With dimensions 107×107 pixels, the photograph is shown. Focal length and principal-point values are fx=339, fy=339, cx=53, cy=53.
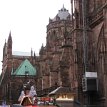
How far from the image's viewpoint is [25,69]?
72250 millimetres

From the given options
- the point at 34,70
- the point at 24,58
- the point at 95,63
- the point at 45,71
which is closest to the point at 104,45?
the point at 95,63

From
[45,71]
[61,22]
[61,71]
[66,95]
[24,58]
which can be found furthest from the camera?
[24,58]

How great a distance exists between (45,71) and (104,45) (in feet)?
91.4

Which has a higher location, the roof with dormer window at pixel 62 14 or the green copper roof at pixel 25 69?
the roof with dormer window at pixel 62 14

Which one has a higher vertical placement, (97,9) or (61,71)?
(97,9)

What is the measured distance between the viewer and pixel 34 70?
73.2 meters

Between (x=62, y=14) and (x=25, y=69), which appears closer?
(x=25, y=69)

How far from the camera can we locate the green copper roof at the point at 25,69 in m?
70.6

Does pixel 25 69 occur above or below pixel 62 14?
below

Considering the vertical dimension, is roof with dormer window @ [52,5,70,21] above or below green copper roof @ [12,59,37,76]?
above

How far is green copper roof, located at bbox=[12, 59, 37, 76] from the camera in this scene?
70.6 meters

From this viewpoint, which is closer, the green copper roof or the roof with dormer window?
the roof with dormer window

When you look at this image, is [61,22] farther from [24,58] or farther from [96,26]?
[96,26]

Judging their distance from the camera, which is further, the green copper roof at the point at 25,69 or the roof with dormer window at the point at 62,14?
the green copper roof at the point at 25,69
